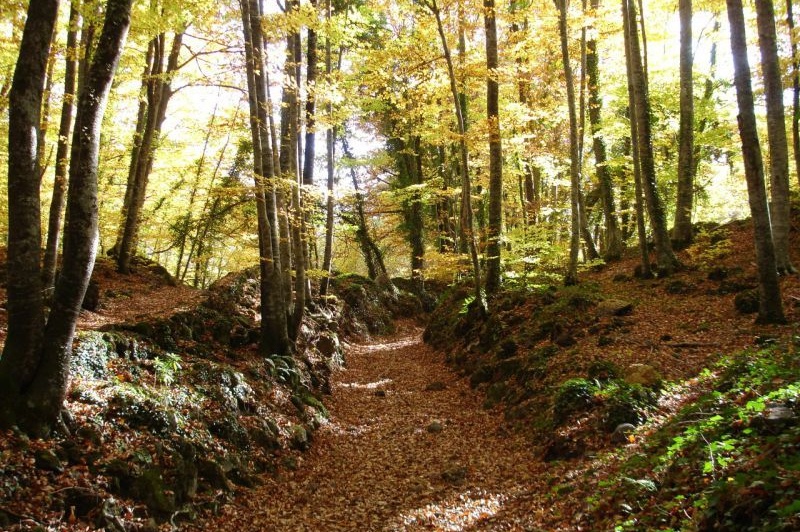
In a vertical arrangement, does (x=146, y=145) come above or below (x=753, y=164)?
above

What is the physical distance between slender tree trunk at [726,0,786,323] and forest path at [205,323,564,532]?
14.9 ft

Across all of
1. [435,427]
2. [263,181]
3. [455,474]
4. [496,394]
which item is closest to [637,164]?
[496,394]

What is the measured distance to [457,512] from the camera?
522 cm

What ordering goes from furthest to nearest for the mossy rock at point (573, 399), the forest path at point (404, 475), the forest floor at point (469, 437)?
1. the mossy rock at point (573, 399)
2. the forest path at point (404, 475)
3. the forest floor at point (469, 437)

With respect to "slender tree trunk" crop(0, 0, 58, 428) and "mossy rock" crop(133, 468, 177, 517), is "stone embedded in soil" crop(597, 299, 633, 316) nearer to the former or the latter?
"mossy rock" crop(133, 468, 177, 517)

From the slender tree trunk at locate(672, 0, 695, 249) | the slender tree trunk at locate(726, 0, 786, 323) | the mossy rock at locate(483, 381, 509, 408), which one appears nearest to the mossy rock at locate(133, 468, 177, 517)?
the mossy rock at locate(483, 381, 509, 408)

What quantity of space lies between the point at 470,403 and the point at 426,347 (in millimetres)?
6240

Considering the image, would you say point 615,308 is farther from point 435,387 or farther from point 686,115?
point 686,115

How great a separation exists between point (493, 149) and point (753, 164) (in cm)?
539

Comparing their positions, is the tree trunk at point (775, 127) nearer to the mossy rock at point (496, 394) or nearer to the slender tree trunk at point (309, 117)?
the mossy rock at point (496, 394)

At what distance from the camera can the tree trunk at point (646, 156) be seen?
11016 millimetres

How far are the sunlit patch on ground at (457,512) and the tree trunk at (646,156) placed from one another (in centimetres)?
820

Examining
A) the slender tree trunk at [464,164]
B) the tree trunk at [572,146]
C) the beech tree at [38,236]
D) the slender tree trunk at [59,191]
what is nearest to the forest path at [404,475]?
the beech tree at [38,236]

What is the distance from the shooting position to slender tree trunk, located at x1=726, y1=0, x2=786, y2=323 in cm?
690
